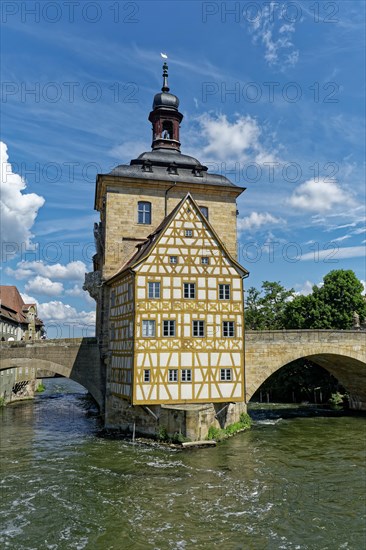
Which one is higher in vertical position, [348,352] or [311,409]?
[348,352]

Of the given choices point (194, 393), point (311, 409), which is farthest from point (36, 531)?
point (311, 409)

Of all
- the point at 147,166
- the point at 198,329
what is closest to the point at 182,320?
the point at 198,329

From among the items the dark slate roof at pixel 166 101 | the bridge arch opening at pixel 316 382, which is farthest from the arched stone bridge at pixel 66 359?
the dark slate roof at pixel 166 101

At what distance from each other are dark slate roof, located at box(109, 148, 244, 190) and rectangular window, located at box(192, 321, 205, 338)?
9.63 meters

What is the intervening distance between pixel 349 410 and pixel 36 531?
27.8 metres

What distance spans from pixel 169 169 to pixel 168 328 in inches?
430

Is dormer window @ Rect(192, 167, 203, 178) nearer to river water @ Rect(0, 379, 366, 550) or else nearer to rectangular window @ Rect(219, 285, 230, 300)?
rectangular window @ Rect(219, 285, 230, 300)

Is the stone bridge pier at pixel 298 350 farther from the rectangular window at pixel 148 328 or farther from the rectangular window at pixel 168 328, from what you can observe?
the rectangular window at pixel 148 328

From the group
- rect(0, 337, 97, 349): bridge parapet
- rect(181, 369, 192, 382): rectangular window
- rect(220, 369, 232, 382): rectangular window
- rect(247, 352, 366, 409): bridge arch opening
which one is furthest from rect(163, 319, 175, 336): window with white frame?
rect(247, 352, 366, 409): bridge arch opening

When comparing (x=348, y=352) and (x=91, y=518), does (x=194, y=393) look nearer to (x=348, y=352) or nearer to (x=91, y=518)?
(x=91, y=518)

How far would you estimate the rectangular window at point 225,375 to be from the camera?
22.4 m

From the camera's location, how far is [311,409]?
115ft

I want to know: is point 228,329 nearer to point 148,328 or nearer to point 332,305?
point 148,328

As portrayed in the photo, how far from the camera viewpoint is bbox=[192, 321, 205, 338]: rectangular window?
22266 mm
